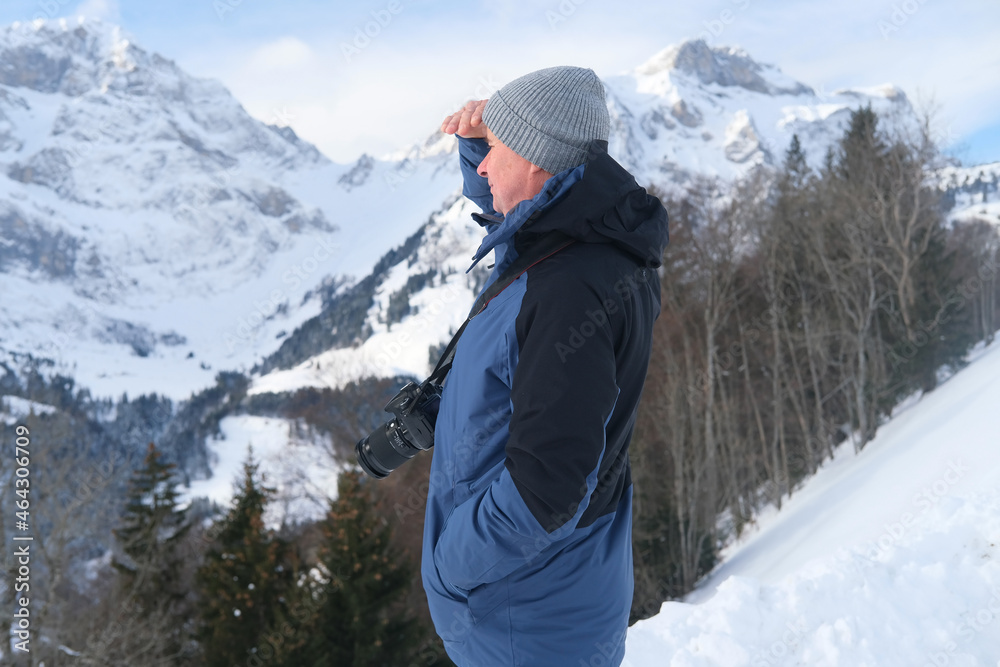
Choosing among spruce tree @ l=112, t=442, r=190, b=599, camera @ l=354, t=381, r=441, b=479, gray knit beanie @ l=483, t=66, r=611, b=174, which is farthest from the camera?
spruce tree @ l=112, t=442, r=190, b=599

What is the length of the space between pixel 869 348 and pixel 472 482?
21.6 m

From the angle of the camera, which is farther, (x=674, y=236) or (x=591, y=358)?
(x=674, y=236)

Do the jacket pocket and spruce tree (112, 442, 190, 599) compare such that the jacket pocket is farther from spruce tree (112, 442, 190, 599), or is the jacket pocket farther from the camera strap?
spruce tree (112, 442, 190, 599)

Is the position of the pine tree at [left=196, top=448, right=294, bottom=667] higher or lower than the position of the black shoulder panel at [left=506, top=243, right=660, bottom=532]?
lower

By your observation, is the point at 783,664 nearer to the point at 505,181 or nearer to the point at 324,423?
the point at 505,181

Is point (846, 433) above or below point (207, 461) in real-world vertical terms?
above

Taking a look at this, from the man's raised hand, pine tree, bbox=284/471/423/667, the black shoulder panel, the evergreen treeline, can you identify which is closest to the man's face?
the black shoulder panel

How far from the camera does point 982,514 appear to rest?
4.85 meters

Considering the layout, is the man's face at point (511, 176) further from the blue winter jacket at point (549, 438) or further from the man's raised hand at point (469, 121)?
the man's raised hand at point (469, 121)

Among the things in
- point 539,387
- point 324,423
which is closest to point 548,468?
point 539,387

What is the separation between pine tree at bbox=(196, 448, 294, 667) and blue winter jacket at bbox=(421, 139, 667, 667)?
15.4 metres

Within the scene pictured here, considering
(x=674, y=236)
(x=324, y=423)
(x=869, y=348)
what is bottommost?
(x=869, y=348)

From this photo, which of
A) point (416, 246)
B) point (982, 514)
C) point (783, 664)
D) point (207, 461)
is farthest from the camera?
point (416, 246)

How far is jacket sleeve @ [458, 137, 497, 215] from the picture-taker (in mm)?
2303
